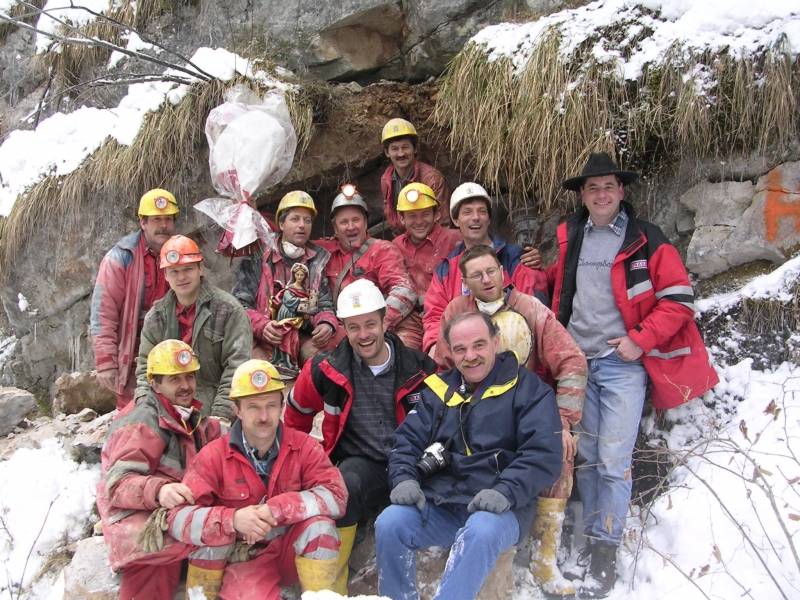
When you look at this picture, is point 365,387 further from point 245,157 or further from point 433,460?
point 245,157

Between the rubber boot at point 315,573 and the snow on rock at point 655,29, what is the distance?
4.09 metres

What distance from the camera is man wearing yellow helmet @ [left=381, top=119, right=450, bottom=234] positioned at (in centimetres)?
619

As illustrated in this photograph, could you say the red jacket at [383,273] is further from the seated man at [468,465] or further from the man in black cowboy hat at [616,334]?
the seated man at [468,465]

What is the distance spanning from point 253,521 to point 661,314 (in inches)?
104

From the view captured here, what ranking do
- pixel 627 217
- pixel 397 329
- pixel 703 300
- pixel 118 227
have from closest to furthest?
pixel 627 217
pixel 703 300
pixel 397 329
pixel 118 227

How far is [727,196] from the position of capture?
501cm

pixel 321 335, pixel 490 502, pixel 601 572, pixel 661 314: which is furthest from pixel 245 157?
pixel 601 572

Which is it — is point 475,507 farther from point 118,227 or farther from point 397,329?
point 118,227

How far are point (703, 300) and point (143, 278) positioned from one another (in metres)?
4.33

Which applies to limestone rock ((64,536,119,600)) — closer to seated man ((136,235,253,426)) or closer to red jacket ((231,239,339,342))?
seated man ((136,235,253,426))

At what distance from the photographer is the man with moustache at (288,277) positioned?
5.56 m

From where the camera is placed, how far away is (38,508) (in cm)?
529

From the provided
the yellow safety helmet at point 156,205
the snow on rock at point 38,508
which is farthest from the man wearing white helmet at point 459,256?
the snow on rock at point 38,508

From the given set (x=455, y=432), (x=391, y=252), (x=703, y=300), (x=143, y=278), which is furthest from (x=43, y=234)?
(x=703, y=300)
